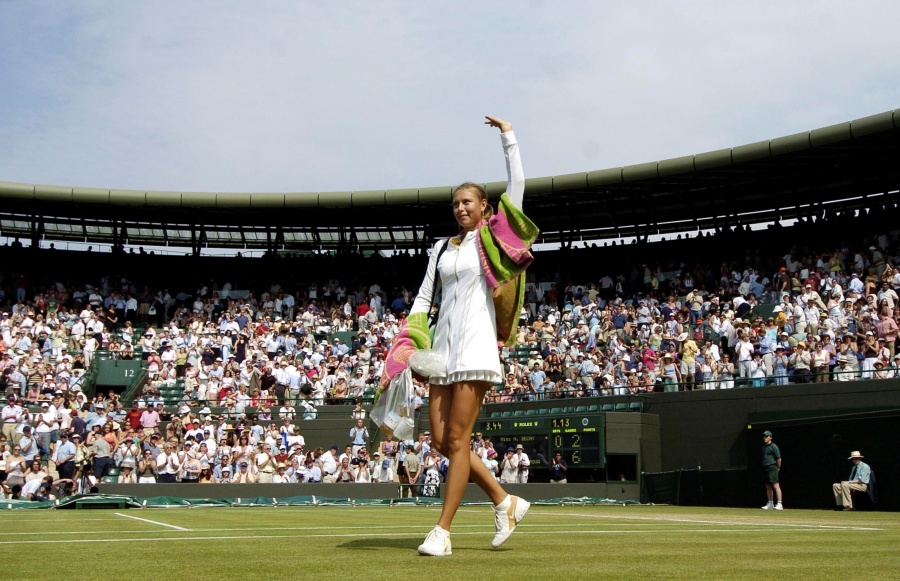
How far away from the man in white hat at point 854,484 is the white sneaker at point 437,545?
564 inches

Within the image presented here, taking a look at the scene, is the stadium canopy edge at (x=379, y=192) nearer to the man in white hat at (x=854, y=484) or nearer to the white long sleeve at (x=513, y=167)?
the man in white hat at (x=854, y=484)

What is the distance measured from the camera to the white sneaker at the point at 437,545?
5.10 meters

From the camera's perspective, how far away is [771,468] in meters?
18.9

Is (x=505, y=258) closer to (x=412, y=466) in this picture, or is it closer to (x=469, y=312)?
(x=469, y=312)

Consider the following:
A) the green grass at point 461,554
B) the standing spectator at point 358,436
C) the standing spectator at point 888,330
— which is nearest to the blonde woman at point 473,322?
the green grass at point 461,554

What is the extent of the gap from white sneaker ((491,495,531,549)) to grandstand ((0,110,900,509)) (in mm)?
14211

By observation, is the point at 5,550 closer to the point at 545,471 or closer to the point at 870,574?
the point at 870,574

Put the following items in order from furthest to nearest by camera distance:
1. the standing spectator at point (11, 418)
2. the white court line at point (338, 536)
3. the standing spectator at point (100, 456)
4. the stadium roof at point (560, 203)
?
the stadium roof at point (560, 203), the standing spectator at point (11, 418), the standing spectator at point (100, 456), the white court line at point (338, 536)

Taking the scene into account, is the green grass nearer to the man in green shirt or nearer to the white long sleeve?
the white long sleeve

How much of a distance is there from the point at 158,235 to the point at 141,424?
13359 millimetres

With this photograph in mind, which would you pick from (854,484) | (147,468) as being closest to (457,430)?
(854,484)

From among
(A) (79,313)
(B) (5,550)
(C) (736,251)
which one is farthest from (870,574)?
(A) (79,313)

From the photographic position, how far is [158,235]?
119ft

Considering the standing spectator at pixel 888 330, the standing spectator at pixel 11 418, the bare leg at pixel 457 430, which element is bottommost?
the bare leg at pixel 457 430
